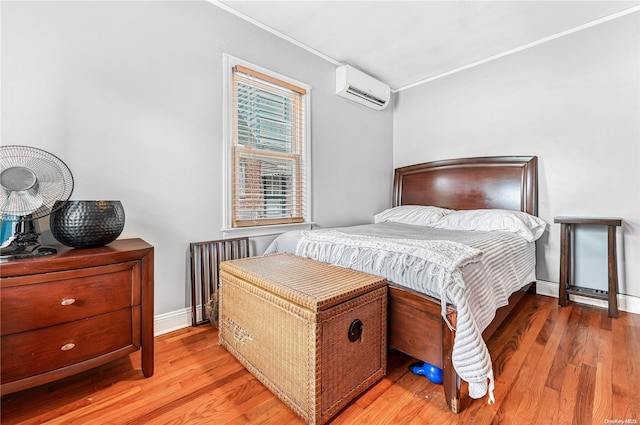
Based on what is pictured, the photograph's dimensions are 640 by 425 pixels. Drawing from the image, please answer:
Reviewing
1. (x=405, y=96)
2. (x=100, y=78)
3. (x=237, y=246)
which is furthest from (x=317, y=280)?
(x=405, y=96)

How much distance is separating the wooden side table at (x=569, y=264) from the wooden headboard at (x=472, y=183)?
13.0 inches

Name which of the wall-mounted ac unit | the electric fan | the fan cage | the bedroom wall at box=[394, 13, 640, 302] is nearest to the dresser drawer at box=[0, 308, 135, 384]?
the electric fan

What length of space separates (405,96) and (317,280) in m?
3.20

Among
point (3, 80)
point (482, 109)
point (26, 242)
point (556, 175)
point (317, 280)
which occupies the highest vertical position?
point (482, 109)

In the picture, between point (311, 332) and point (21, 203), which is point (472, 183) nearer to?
point (311, 332)

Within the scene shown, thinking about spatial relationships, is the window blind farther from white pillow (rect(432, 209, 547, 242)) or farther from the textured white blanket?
white pillow (rect(432, 209, 547, 242))

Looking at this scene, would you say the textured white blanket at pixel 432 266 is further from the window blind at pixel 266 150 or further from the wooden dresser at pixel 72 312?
the wooden dresser at pixel 72 312

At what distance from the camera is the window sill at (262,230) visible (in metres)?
2.28

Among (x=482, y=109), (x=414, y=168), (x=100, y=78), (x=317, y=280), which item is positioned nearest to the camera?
(x=317, y=280)

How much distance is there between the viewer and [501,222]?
2.44 meters

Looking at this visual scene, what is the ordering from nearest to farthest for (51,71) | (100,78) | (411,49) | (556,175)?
1. (51,71)
2. (100,78)
3. (556,175)
4. (411,49)

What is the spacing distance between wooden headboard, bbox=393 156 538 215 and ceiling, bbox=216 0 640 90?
3.68ft

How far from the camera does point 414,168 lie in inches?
143

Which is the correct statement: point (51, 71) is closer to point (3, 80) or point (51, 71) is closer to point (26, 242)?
point (3, 80)
